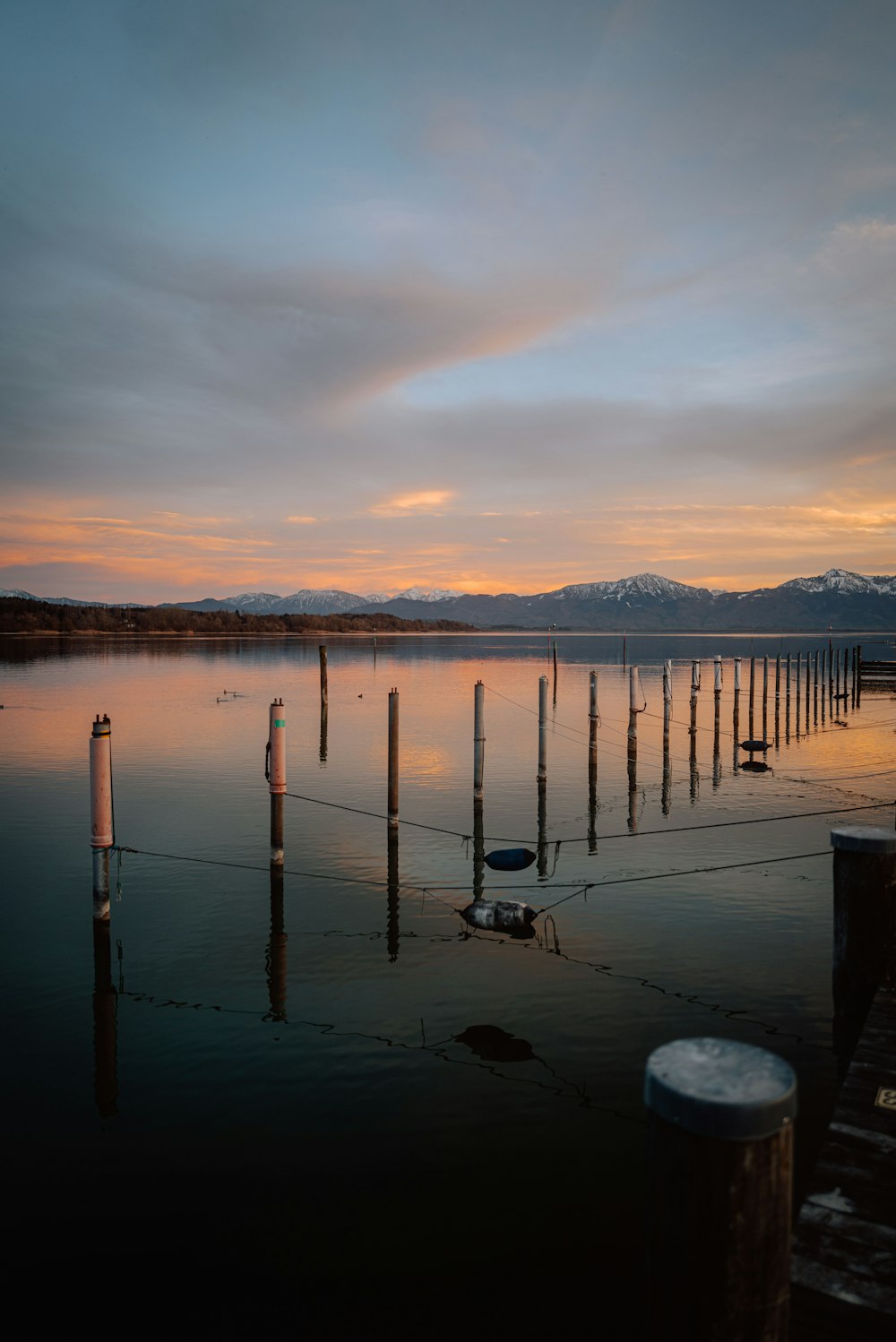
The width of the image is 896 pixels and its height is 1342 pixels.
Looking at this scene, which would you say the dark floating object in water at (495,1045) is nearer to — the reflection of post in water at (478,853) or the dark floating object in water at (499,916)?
the dark floating object in water at (499,916)

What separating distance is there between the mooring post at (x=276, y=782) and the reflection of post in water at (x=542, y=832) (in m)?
6.47

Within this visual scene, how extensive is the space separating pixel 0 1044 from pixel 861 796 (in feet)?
90.5

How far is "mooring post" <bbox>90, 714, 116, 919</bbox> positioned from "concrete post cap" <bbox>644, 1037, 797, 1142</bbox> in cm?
1212

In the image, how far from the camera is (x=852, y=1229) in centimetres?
628

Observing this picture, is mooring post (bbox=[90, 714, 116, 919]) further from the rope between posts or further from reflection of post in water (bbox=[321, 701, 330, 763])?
reflection of post in water (bbox=[321, 701, 330, 763])

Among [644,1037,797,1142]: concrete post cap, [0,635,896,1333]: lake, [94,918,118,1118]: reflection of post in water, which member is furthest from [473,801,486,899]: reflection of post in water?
[644,1037,797,1142]: concrete post cap

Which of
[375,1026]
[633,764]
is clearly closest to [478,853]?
[375,1026]

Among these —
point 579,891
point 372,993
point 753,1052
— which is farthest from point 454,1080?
point 579,891

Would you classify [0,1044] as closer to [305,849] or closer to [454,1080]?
[454,1080]

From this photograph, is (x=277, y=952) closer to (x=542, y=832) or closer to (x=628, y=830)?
(x=542, y=832)

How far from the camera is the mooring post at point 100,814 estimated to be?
553 inches

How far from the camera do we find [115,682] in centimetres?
7431

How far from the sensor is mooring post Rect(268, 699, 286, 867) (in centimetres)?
1736

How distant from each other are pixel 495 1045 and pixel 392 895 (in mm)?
7144
